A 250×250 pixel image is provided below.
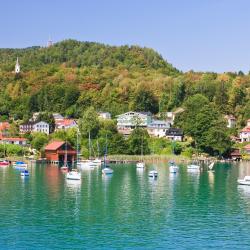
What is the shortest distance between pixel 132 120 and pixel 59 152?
79.6 ft

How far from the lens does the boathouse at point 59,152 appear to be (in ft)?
241

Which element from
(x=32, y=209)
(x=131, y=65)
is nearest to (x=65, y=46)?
(x=131, y=65)

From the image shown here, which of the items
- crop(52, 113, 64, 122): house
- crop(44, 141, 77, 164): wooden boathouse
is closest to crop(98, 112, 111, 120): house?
crop(52, 113, 64, 122): house

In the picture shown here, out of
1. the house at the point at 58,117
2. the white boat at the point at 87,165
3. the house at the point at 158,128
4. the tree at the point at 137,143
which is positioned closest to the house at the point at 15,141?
the tree at the point at 137,143

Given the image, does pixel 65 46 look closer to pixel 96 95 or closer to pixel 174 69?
pixel 174 69

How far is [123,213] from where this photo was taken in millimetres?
32469

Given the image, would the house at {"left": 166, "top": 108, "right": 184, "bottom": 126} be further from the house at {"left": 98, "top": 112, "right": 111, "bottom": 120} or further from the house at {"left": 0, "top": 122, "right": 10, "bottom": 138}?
the house at {"left": 0, "top": 122, "right": 10, "bottom": 138}

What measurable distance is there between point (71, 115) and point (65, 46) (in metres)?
53.8

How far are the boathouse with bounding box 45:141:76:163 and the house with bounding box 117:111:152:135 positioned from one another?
20.8 meters

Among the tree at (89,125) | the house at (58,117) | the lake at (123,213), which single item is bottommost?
the lake at (123,213)

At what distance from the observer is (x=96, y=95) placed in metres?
112

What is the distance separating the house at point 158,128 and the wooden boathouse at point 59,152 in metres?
21.4

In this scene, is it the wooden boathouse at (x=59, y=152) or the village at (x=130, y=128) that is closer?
the wooden boathouse at (x=59, y=152)

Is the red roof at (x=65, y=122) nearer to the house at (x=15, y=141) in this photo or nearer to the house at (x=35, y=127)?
the house at (x=35, y=127)
